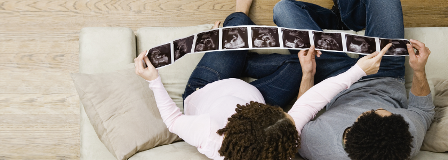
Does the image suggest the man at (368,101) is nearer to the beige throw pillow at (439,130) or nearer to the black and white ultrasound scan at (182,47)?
the beige throw pillow at (439,130)

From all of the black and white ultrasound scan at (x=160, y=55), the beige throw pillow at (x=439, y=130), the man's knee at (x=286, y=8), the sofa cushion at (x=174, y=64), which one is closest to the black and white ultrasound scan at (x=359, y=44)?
the man's knee at (x=286, y=8)

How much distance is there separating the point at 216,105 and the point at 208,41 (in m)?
0.43

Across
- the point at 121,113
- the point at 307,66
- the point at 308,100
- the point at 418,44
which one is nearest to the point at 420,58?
the point at 418,44

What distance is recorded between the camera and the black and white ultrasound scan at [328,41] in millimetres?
1484

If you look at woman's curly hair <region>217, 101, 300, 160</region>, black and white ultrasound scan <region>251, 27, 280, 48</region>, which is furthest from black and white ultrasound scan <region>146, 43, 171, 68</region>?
woman's curly hair <region>217, 101, 300, 160</region>

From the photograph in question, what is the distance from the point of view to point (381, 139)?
0.98 metres

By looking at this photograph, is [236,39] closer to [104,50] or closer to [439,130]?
[104,50]

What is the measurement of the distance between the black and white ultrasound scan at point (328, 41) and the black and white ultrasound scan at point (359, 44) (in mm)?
46

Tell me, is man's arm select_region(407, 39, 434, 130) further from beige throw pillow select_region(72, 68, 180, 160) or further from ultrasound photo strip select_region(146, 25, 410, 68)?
beige throw pillow select_region(72, 68, 180, 160)

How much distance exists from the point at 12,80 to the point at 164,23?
1235 millimetres

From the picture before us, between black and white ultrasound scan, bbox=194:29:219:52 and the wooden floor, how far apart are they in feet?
2.16

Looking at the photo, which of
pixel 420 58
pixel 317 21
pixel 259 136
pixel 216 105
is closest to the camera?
pixel 259 136

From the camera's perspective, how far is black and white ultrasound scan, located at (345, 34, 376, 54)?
1496 millimetres

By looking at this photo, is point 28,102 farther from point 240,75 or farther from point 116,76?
point 240,75
